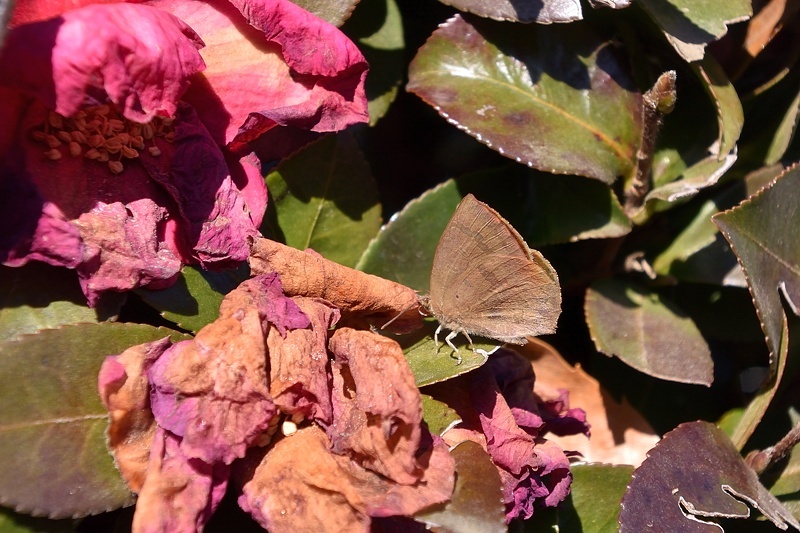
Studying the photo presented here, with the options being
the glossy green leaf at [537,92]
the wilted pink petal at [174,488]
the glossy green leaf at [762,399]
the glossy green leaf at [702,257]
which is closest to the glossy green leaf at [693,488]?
the glossy green leaf at [762,399]

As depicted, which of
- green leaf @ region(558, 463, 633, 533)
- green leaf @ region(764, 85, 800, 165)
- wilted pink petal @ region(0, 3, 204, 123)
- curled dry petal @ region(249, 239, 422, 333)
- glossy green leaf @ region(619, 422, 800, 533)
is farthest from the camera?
green leaf @ region(764, 85, 800, 165)

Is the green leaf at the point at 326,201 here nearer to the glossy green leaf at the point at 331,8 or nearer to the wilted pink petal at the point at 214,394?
the glossy green leaf at the point at 331,8

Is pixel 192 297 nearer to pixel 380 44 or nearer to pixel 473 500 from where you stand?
pixel 473 500

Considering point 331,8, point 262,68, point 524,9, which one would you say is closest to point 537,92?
point 524,9

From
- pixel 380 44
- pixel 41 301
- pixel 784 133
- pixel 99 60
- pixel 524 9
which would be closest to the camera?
pixel 99 60

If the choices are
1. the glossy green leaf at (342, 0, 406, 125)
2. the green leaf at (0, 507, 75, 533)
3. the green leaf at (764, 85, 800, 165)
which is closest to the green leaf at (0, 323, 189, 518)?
the green leaf at (0, 507, 75, 533)

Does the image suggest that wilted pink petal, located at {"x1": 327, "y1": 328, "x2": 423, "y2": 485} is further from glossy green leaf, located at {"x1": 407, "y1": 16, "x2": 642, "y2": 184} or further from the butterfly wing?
glossy green leaf, located at {"x1": 407, "y1": 16, "x2": 642, "y2": 184}

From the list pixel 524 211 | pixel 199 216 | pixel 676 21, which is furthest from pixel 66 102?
pixel 676 21
